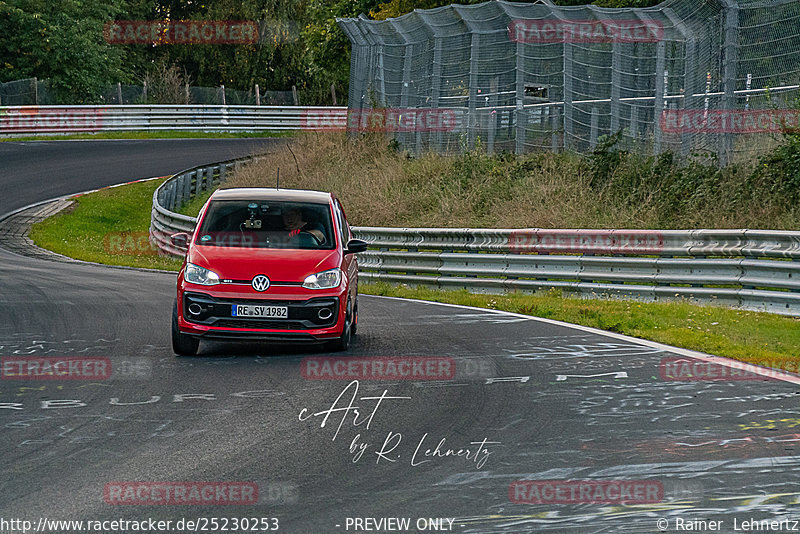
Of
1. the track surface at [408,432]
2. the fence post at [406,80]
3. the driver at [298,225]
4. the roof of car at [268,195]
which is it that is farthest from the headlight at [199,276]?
the fence post at [406,80]

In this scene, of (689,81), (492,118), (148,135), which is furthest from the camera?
(148,135)

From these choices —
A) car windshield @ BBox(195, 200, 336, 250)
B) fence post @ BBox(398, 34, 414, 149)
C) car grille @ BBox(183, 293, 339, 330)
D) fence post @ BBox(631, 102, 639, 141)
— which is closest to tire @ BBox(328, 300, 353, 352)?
car grille @ BBox(183, 293, 339, 330)

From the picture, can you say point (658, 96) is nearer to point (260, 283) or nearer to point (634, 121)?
point (634, 121)

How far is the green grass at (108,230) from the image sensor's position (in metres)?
25.6

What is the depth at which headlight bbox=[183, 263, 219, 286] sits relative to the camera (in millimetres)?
11258

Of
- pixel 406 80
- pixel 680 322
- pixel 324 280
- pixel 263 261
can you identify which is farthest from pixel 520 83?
pixel 263 261

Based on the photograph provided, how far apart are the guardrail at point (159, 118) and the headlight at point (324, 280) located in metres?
32.9

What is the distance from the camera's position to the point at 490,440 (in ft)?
24.8

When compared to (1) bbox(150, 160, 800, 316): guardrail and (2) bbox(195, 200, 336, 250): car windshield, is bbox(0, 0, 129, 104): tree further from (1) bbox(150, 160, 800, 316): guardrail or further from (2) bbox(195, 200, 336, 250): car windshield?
(2) bbox(195, 200, 336, 250): car windshield

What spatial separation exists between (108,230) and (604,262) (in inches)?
713

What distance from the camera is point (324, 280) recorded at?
1154 centimetres

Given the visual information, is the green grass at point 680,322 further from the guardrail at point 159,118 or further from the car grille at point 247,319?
the guardrail at point 159,118

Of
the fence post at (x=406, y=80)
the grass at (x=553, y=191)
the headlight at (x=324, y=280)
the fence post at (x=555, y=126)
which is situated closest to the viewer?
the headlight at (x=324, y=280)
